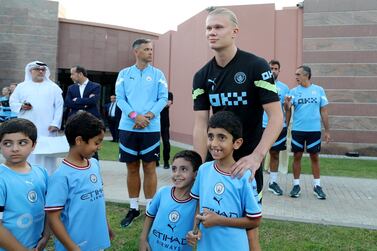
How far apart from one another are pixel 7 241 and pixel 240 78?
5.94 feet

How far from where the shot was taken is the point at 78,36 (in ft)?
A: 66.7

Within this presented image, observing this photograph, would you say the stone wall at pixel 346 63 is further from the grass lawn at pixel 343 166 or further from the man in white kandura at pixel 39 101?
the man in white kandura at pixel 39 101

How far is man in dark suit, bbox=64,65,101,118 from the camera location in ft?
21.2

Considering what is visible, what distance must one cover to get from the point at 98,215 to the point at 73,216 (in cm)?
A: 19

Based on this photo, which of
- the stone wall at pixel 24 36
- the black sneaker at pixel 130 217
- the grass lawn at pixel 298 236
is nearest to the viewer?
the grass lawn at pixel 298 236

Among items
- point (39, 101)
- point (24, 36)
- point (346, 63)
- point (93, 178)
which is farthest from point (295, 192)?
point (24, 36)

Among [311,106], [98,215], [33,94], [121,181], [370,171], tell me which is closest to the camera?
[98,215]

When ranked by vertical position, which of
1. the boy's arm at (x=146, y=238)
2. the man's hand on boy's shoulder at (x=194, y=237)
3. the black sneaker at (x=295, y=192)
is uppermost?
the man's hand on boy's shoulder at (x=194, y=237)

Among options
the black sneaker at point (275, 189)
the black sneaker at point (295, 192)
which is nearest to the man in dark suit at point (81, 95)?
the black sneaker at point (275, 189)

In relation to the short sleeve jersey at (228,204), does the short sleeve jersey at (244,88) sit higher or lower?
higher

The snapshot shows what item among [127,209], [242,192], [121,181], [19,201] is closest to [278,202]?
[127,209]

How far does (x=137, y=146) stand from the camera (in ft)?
15.5

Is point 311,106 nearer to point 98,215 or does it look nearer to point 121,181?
point 121,181

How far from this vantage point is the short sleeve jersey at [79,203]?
2453 mm
